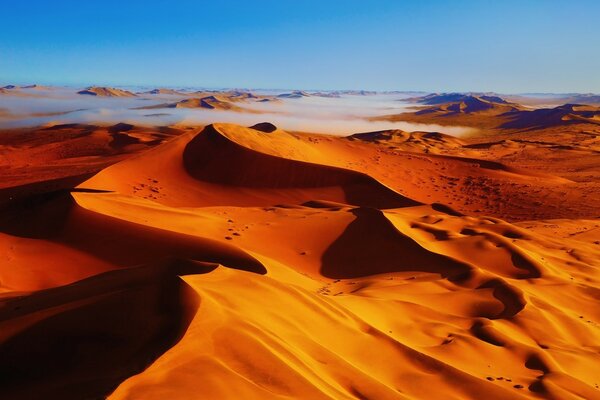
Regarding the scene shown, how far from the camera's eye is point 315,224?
42.4ft

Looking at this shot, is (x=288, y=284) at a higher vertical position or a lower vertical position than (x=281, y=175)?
higher

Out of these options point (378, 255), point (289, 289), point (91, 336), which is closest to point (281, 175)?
point (378, 255)

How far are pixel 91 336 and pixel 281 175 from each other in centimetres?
1639

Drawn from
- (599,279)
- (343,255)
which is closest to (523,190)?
(599,279)

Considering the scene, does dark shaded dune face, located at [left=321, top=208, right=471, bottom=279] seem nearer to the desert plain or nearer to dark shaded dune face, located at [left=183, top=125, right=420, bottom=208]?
the desert plain

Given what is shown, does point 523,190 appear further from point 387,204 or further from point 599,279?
point 599,279

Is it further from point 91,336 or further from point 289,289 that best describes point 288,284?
point 91,336

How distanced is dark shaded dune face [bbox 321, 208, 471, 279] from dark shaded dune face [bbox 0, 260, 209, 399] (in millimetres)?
5246

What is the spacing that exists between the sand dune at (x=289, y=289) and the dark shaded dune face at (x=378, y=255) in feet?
0.18

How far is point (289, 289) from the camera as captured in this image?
664cm

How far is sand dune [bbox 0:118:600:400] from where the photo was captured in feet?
14.7

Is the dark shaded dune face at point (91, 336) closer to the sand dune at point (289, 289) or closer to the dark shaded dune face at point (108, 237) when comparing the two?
the sand dune at point (289, 289)

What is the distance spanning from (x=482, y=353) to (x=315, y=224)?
7.29 metres

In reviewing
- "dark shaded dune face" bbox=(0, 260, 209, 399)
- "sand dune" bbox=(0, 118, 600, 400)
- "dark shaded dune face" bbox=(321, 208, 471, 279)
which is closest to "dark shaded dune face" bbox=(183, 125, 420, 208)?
"sand dune" bbox=(0, 118, 600, 400)
